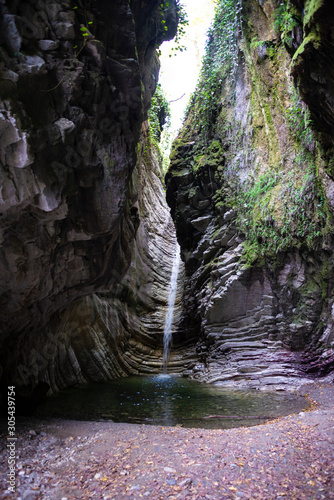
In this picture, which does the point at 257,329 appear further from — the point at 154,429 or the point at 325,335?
the point at 154,429

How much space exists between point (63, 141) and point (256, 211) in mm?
8708

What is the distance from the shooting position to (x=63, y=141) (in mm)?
5480

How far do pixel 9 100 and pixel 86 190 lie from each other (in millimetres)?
2123

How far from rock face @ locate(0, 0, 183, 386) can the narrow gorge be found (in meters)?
0.03

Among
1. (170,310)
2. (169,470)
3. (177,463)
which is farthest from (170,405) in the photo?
(170,310)

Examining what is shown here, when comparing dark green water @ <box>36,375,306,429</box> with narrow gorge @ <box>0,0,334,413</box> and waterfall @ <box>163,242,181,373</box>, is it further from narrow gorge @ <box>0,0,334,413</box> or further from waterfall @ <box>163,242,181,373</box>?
waterfall @ <box>163,242,181,373</box>

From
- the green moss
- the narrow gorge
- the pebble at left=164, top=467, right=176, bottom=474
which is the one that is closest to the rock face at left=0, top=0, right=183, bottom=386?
the narrow gorge

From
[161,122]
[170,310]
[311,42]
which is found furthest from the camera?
[161,122]

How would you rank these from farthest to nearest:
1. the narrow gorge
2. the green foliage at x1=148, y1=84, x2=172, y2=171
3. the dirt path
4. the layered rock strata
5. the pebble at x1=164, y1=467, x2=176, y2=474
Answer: the green foliage at x1=148, y1=84, x2=172, y2=171, the layered rock strata, the narrow gorge, the pebble at x1=164, y1=467, x2=176, y2=474, the dirt path

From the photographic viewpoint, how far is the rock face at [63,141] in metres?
4.97

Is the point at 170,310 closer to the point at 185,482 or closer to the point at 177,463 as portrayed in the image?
the point at 177,463

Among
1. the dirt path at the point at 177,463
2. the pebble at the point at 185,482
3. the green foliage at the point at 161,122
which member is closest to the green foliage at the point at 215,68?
the green foliage at the point at 161,122

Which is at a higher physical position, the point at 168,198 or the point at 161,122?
the point at 161,122

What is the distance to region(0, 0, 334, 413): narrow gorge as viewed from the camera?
5.34m
